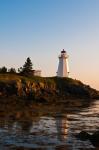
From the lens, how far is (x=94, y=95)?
307ft

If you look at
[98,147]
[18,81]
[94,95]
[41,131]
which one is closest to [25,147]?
[98,147]

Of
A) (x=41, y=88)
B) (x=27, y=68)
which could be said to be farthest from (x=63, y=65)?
(x=41, y=88)

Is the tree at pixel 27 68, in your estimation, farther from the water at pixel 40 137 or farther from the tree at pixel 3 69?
the water at pixel 40 137

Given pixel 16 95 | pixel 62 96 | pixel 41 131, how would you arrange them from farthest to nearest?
pixel 62 96, pixel 16 95, pixel 41 131

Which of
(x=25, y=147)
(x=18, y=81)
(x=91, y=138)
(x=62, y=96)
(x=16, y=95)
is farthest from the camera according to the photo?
(x=62, y=96)

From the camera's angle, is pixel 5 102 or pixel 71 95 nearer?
pixel 5 102

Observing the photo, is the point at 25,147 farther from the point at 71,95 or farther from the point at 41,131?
the point at 71,95

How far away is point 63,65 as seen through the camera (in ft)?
357

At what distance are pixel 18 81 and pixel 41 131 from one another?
43.0 meters

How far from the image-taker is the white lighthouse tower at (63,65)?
109m

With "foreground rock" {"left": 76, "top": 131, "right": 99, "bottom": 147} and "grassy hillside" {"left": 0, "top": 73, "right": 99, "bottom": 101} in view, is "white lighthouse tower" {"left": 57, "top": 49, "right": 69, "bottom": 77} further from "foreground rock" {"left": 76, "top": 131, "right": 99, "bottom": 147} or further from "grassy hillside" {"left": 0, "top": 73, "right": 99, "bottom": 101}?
"foreground rock" {"left": 76, "top": 131, "right": 99, "bottom": 147}

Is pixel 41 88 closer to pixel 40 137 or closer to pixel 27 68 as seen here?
pixel 27 68

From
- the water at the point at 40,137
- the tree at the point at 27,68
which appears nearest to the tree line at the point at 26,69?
the tree at the point at 27,68

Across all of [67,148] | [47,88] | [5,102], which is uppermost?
[47,88]
